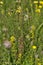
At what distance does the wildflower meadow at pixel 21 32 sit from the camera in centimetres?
258

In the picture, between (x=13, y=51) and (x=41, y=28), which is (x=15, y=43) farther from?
(x=41, y=28)

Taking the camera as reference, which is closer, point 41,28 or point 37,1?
point 41,28

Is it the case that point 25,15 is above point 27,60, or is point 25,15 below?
above

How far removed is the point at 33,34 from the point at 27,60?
39cm

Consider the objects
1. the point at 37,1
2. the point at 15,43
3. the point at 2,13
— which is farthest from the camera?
the point at 37,1

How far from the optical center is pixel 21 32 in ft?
9.31

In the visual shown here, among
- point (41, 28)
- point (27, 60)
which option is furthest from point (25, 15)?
point (27, 60)

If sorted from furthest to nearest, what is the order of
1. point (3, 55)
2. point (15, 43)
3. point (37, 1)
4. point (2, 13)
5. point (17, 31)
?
point (37, 1) < point (2, 13) < point (17, 31) < point (15, 43) < point (3, 55)

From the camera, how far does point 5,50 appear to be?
257 cm

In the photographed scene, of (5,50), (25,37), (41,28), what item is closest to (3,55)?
(5,50)

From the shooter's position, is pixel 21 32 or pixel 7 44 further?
pixel 21 32

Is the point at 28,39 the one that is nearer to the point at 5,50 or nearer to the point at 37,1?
the point at 5,50

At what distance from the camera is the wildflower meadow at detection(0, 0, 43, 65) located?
2.58m

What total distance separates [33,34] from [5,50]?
0.41 metres
